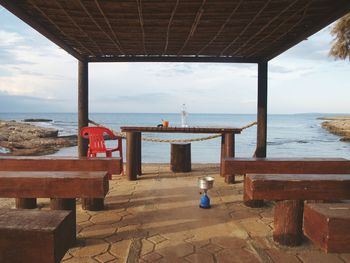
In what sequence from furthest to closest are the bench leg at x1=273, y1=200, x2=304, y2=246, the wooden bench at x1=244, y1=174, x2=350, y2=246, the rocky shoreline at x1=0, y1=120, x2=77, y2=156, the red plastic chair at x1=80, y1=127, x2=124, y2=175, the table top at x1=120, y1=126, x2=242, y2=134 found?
1. the rocky shoreline at x1=0, y1=120, x2=77, y2=156
2. the red plastic chair at x1=80, y1=127, x2=124, y2=175
3. the table top at x1=120, y1=126, x2=242, y2=134
4. the bench leg at x1=273, y1=200, x2=304, y2=246
5. the wooden bench at x1=244, y1=174, x2=350, y2=246

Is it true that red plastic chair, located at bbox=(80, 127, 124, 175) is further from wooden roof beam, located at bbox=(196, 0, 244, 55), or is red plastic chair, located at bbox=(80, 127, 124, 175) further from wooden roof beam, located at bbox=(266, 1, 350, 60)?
wooden roof beam, located at bbox=(266, 1, 350, 60)

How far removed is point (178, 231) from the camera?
4.18 metres

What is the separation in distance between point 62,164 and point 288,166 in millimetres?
3091

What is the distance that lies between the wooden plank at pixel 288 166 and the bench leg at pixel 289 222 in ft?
2.11

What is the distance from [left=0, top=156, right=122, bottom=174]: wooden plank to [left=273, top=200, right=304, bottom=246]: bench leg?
2141 millimetres

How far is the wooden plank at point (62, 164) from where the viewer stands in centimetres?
422

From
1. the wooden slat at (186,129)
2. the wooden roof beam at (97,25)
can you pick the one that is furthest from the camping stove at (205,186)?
the wooden roof beam at (97,25)

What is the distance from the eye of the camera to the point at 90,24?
5.21 metres

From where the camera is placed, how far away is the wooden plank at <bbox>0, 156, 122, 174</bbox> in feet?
13.8

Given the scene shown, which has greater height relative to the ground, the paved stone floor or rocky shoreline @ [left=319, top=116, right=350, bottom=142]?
rocky shoreline @ [left=319, top=116, right=350, bottom=142]

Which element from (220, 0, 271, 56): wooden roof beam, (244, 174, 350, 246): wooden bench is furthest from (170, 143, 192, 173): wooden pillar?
(244, 174, 350, 246): wooden bench

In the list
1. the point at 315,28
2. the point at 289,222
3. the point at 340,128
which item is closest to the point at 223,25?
the point at 315,28

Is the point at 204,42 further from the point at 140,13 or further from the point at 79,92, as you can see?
the point at 79,92

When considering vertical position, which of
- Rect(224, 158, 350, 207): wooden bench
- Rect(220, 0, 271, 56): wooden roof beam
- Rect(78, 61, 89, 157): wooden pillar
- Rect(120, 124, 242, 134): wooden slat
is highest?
Rect(220, 0, 271, 56): wooden roof beam
